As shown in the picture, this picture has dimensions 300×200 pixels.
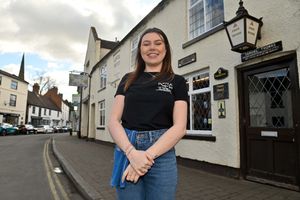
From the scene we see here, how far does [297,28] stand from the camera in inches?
193

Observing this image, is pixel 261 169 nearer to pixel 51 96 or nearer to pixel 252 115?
pixel 252 115

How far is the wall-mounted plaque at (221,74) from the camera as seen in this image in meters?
6.44

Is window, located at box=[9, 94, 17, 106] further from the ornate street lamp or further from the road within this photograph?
the ornate street lamp

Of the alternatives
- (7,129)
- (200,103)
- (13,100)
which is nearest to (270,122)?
(200,103)

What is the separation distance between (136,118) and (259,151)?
4613 mm

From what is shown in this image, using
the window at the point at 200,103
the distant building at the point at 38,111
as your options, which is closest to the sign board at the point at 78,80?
the window at the point at 200,103

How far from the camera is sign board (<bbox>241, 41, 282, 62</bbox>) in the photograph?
5183 mm

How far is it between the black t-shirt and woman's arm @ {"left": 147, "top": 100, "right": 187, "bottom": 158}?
49mm

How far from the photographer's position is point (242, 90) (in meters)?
6.10

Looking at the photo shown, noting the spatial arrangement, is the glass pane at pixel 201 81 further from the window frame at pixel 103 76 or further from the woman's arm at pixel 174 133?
the window frame at pixel 103 76

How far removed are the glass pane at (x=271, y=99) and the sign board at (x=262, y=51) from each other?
1.49ft

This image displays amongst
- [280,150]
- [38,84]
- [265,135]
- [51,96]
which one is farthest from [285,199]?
[51,96]

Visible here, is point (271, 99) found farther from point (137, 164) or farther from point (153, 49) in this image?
point (137, 164)

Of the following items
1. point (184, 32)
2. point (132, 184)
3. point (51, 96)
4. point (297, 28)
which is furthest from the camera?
point (51, 96)
